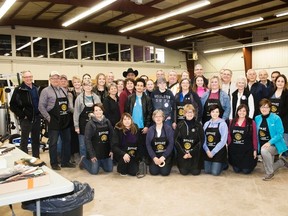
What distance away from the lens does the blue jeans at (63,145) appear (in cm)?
441

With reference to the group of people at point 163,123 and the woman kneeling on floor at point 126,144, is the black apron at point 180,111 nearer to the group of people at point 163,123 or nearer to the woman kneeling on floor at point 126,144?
the group of people at point 163,123

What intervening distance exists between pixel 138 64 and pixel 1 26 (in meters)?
6.57

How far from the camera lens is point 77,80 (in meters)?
4.92

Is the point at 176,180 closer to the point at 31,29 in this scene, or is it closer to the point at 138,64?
the point at 31,29

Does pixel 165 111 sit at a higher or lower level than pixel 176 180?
higher

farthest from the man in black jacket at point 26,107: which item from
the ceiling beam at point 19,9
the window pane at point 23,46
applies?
the window pane at point 23,46

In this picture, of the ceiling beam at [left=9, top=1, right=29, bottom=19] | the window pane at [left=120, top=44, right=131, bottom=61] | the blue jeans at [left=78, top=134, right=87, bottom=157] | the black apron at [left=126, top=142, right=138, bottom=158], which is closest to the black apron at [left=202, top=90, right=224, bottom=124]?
the black apron at [left=126, top=142, right=138, bottom=158]

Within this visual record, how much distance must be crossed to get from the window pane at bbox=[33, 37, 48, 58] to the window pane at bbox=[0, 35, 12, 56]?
1016 millimetres

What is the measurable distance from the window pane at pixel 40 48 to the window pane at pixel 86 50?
5.67ft

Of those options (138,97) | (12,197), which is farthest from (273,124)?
(12,197)

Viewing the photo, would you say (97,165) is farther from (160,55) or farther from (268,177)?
(160,55)

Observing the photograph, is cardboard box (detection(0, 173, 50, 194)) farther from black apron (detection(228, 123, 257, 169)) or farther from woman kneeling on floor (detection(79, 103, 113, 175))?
black apron (detection(228, 123, 257, 169))

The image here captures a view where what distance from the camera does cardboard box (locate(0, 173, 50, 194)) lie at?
1.54 metres

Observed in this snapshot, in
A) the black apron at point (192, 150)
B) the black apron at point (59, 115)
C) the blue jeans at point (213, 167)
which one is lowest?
the blue jeans at point (213, 167)
